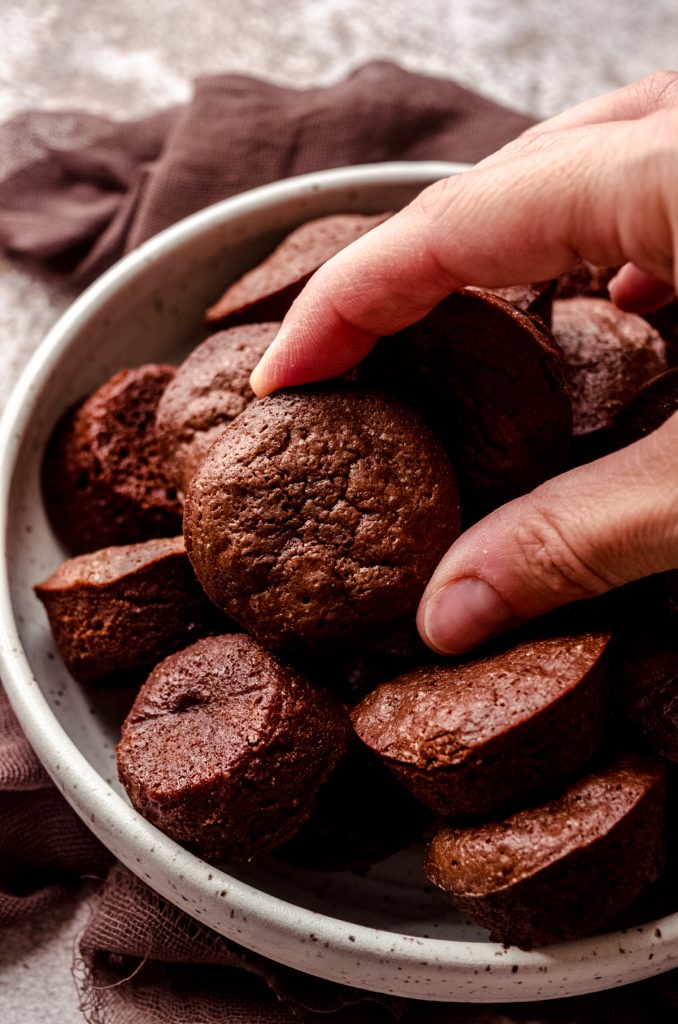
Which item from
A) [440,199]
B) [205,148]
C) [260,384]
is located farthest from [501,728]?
[205,148]

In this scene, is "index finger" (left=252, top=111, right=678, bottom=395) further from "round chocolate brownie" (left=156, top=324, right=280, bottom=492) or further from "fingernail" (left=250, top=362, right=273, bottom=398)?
"round chocolate brownie" (left=156, top=324, right=280, bottom=492)

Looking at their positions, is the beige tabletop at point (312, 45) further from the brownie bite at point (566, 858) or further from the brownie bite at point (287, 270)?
the brownie bite at point (566, 858)

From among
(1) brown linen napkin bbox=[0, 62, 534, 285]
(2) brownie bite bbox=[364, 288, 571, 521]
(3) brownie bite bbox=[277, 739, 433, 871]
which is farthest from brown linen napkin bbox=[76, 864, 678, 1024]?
(1) brown linen napkin bbox=[0, 62, 534, 285]

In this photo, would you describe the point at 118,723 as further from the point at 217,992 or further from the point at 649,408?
the point at 649,408

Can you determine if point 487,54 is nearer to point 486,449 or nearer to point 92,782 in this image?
point 486,449

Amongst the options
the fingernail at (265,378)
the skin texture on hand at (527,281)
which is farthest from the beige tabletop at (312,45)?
the fingernail at (265,378)

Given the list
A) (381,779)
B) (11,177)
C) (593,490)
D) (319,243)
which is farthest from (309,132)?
(381,779)
